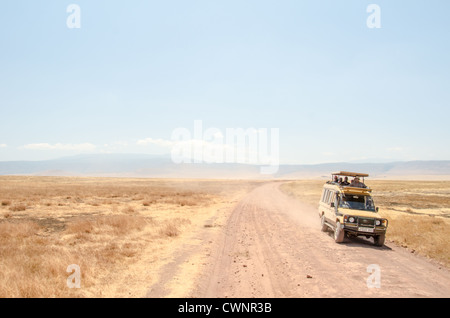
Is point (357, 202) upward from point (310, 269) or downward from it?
upward

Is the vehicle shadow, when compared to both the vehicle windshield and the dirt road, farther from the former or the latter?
the vehicle windshield

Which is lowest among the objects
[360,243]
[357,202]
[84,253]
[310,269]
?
[360,243]

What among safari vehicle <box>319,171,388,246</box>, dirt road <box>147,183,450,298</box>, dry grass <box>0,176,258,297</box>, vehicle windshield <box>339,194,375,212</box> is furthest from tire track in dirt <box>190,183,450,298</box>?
dry grass <box>0,176,258,297</box>

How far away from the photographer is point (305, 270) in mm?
9586

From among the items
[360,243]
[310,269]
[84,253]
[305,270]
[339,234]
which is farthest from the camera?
[360,243]

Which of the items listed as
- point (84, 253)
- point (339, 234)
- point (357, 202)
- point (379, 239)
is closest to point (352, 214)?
point (339, 234)

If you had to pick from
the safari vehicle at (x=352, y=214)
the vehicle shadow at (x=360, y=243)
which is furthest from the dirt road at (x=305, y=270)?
the safari vehicle at (x=352, y=214)

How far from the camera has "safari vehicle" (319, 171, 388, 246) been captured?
13578 millimetres

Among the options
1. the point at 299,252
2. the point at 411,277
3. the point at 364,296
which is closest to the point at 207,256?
the point at 299,252

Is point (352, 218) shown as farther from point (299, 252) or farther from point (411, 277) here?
point (411, 277)

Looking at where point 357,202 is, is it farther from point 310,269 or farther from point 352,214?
point 310,269

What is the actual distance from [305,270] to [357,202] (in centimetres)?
715

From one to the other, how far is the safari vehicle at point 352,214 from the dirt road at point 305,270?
0.59 meters

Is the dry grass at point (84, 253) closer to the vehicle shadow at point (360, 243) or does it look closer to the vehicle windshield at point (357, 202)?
the vehicle shadow at point (360, 243)
